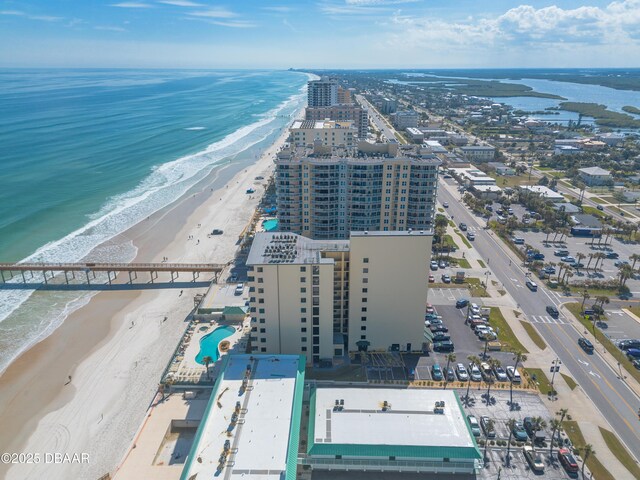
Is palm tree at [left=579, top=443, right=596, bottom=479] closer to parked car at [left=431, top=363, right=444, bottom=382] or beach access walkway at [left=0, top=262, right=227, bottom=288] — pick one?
parked car at [left=431, top=363, right=444, bottom=382]

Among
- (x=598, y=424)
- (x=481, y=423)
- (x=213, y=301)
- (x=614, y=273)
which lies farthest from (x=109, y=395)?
(x=614, y=273)

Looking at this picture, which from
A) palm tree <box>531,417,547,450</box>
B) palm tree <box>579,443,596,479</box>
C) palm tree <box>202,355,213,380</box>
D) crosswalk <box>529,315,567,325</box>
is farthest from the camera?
crosswalk <box>529,315,567,325</box>

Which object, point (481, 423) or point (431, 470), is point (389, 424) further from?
point (481, 423)

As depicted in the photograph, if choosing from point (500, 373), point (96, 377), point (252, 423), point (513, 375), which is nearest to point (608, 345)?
point (513, 375)

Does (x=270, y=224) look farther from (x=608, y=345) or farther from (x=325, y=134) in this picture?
(x=608, y=345)

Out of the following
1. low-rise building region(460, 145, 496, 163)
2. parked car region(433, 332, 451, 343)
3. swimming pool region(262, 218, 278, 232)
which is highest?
low-rise building region(460, 145, 496, 163)

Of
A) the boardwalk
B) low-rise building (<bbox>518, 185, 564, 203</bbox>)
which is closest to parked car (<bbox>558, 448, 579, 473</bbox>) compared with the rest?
the boardwalk
